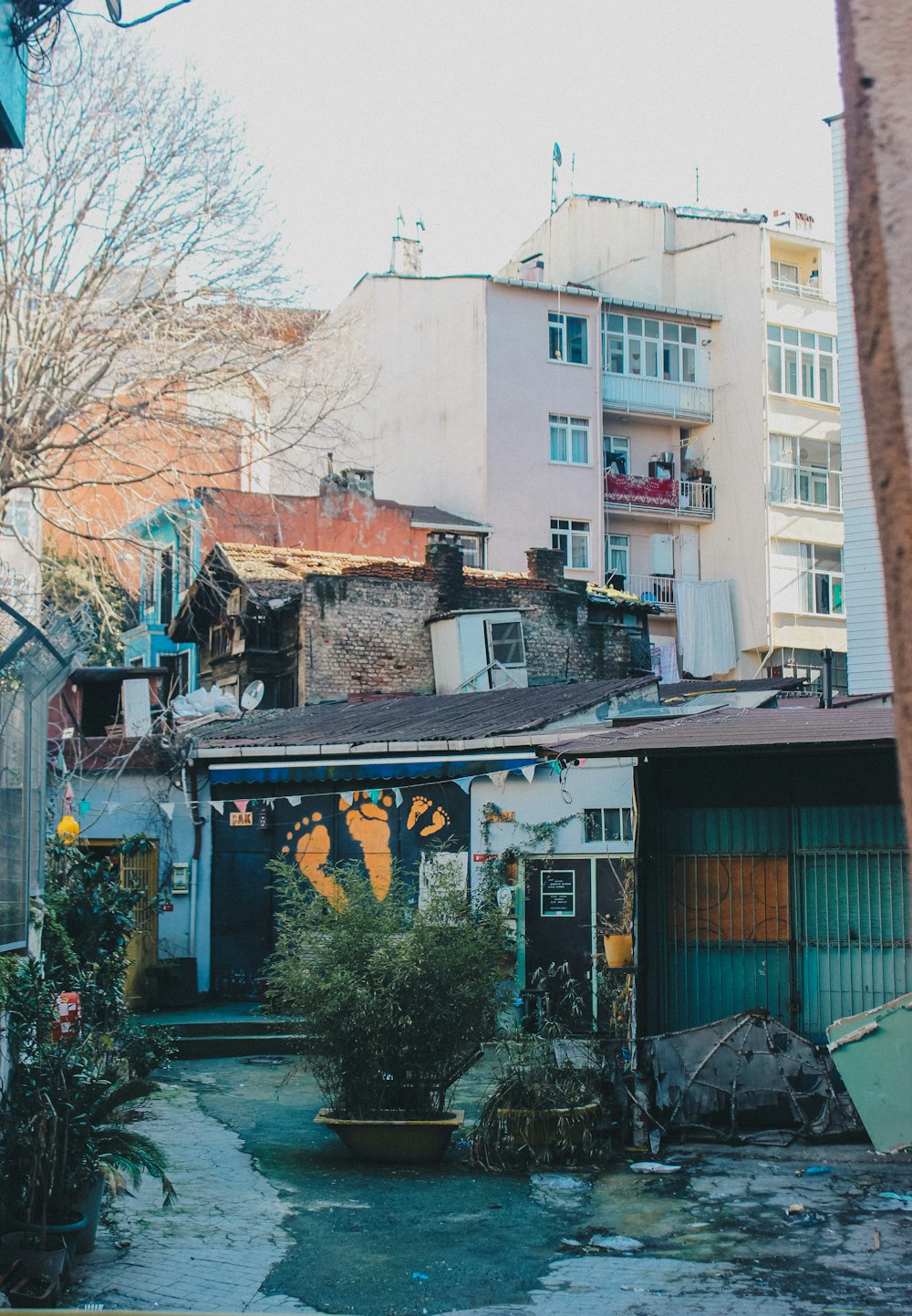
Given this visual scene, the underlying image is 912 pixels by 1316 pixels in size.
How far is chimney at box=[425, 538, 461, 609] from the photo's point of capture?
2719cm

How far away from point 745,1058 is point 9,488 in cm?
1106

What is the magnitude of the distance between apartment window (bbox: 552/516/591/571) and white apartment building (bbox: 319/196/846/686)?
2.2 inches

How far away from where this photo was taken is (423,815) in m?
18.0

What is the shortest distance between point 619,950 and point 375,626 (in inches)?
600

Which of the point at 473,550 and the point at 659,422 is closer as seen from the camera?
the point at 473,550

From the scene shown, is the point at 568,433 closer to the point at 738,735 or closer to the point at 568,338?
the point at 568,338

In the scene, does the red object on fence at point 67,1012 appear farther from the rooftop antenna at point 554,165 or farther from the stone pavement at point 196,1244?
the rooftop antenna at point 554,165

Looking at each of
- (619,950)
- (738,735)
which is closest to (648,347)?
(619,950)

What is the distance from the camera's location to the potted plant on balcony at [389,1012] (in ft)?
30.9

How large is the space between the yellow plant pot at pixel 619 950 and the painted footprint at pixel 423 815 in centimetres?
592

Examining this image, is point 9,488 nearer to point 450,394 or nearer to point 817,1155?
point 817,1155

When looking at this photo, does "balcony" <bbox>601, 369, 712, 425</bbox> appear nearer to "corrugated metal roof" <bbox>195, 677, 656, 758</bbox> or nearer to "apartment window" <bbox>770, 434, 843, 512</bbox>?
"apartment window" <bbox>770, 434, 843, 512</bbox>

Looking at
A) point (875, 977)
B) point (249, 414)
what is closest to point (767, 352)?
point (249, 414)

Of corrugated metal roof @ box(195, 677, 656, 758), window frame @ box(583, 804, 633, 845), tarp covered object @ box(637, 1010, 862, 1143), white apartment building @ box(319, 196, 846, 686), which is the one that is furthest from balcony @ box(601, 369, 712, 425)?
tarp covered object @ box(637, 1010, 862, 1143)
